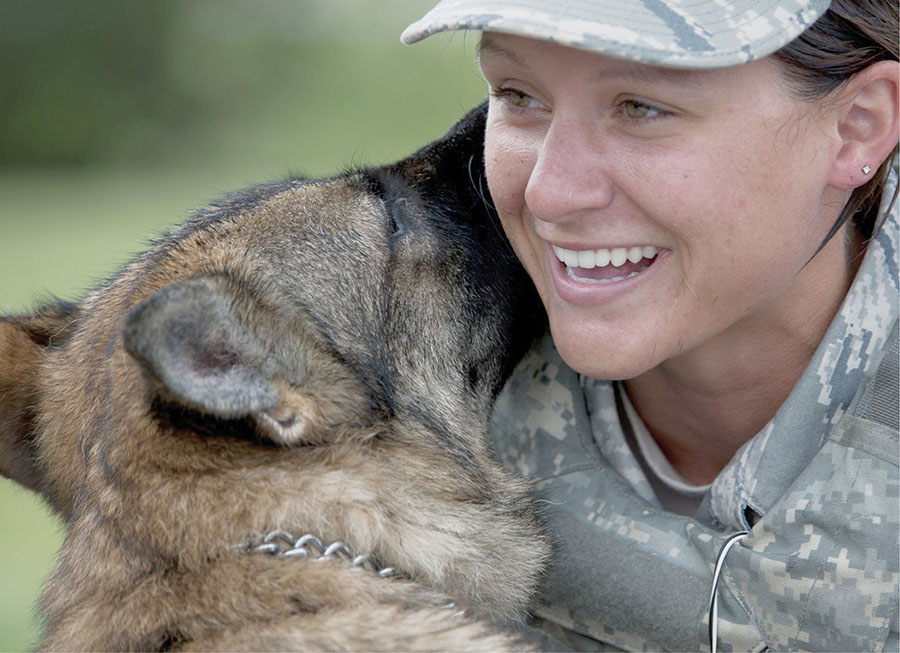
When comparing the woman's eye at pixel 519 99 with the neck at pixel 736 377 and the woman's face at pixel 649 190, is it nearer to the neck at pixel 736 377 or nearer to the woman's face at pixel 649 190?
the woman's face at pixel 649 190

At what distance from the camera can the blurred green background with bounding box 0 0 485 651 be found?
14.1 m

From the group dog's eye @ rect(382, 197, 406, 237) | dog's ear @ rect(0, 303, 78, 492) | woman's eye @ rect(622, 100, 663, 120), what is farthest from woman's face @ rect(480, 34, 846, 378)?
dog's ear @ rect(0, 303, 78, 492)

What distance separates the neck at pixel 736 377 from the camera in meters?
2.37

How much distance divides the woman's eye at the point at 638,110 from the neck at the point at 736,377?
2.07ft

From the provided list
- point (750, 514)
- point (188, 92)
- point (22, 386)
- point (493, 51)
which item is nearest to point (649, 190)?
point (493, 51)

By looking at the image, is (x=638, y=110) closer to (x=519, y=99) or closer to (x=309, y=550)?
(x=519, y=99)

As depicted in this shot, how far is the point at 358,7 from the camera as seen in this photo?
16.1 m

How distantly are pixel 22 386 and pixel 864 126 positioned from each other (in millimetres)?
2000

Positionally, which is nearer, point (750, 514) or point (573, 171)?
point (573, 171)

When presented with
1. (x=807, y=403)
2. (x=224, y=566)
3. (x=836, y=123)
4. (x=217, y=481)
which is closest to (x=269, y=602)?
(x=224, y=566)

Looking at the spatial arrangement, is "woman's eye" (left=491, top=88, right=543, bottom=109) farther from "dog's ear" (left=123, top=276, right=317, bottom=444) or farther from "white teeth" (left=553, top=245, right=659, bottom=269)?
"dog's ear" (left=123, top=276, right=317, bottom=444)

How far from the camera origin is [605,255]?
7.05ft

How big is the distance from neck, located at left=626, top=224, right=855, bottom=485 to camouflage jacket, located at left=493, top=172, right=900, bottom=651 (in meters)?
0.11

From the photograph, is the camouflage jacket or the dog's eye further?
the dog's eye
